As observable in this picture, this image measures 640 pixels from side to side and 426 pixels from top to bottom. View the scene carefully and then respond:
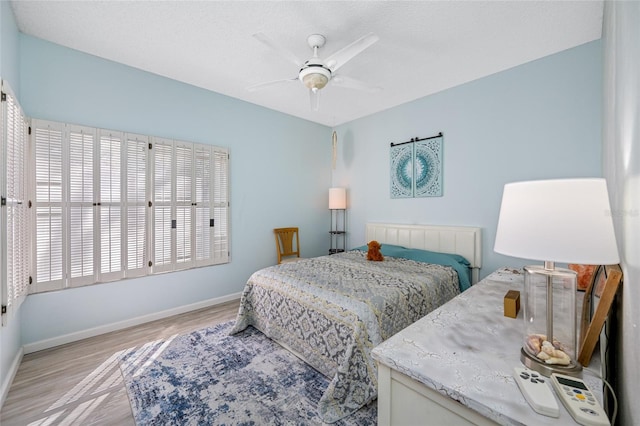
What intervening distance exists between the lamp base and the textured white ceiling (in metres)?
2.33

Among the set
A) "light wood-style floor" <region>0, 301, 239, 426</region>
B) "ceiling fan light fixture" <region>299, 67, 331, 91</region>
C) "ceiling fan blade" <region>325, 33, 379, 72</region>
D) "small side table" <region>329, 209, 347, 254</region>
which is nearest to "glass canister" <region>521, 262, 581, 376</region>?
"ceiling fan blade" <region>325, 33, 379, 72</region>

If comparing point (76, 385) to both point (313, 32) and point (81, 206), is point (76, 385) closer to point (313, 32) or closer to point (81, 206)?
point (81, 206)

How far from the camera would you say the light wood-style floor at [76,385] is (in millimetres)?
1704

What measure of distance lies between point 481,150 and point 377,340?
104 inches

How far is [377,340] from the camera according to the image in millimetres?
1811

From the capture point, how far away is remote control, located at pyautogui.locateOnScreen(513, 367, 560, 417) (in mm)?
671

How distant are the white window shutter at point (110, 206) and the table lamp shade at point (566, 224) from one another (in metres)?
3.39

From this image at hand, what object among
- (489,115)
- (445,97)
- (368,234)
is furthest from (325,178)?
(489,115)

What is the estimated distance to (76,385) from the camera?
1997 mm

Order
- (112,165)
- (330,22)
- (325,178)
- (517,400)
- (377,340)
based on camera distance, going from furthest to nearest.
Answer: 1. (325,178)
2. (112,165)
3. (330,22)
4. (377,340)
5. (517,400)

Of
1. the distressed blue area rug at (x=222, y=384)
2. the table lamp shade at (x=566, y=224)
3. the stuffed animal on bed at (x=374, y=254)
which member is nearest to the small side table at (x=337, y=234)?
the stuffed animal on bed at (x=374, y=254)

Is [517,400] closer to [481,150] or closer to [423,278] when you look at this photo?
[423,278]

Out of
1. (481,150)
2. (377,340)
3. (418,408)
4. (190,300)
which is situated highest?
(481,150)

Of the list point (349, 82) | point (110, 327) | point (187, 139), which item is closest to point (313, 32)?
point (349, 82)
